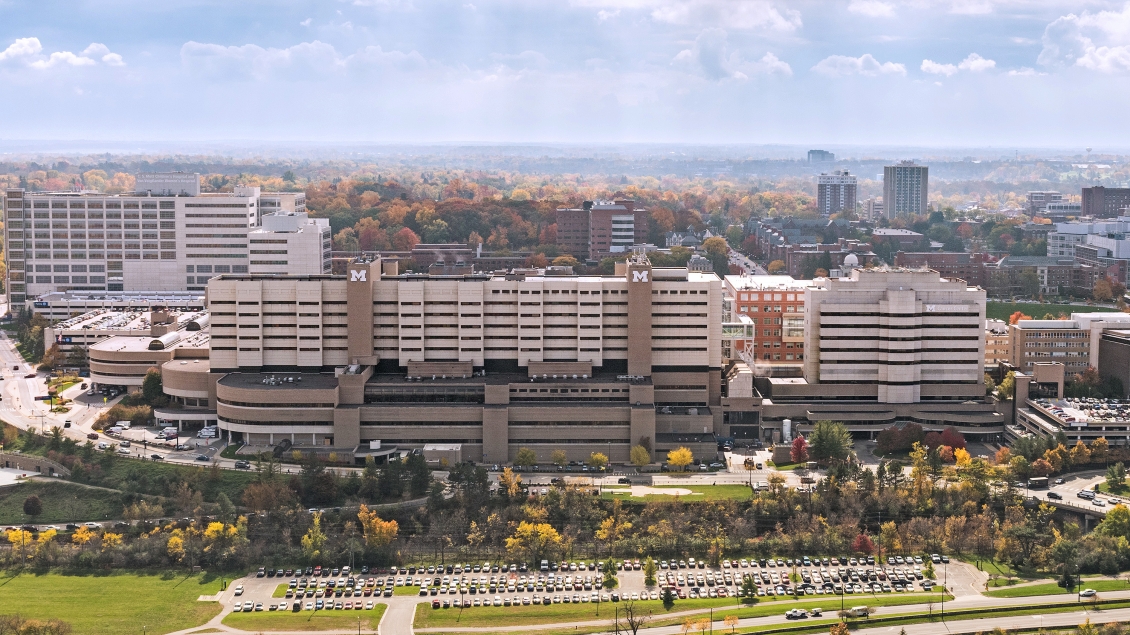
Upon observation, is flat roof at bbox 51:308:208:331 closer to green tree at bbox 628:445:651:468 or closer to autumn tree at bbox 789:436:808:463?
green tree at bbox 628:445:651:468

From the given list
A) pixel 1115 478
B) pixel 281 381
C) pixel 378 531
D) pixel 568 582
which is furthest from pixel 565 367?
pixel 1115 478

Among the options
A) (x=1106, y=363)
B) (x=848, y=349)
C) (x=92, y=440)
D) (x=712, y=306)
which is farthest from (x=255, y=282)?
(x=1106, y=363)

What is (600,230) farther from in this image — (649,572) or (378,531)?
(649,572)

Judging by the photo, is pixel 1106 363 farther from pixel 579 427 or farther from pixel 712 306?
pixel 579 427

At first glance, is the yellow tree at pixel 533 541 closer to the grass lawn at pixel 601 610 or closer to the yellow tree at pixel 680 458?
the grass lawn at pixel 601 610

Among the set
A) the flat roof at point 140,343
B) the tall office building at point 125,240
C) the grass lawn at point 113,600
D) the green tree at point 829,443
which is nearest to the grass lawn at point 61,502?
the grass lawn at point 113,600

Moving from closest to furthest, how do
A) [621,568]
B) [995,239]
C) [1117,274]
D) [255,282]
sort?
A: [621,568], [255,282], [1117,274], [995,239]

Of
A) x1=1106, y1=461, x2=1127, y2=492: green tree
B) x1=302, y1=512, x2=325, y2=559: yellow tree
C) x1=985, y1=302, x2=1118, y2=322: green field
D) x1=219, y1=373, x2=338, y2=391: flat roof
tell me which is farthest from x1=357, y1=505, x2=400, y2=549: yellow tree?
x1=985, y1=302, x2=1118, y2=322: green field
